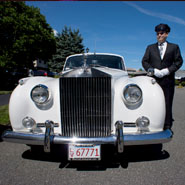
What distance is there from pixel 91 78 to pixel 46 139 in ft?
3.13

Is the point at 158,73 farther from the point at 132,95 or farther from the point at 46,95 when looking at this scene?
the point at 46,95

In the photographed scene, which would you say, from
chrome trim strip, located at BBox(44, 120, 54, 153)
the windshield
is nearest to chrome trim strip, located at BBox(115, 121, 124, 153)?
chrome trim strip, located at BBox(44, 120, 54, 153)

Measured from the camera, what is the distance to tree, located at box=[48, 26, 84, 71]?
86.7ft

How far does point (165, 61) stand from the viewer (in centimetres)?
337

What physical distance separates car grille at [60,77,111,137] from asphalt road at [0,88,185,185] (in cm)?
48

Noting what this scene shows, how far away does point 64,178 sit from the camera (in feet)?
7.16

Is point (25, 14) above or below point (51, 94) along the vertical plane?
above

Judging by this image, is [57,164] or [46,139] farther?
[57,164]

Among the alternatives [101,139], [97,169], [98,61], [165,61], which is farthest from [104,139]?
[98,61]

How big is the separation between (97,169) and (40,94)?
130 centimetres

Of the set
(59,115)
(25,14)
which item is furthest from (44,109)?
(25,14)

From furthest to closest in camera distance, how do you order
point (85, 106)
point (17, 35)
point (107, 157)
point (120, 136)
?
point (17, 35)
point (107, 157)
point (85, 106)
point (120, 136)

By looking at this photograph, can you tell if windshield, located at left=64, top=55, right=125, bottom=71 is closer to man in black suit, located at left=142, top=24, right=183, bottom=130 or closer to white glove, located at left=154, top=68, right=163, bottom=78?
man in black suit, located at left=142, top=24, right=183, bottom=130

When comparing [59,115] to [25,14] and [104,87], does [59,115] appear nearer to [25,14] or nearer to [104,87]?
[104,87]
